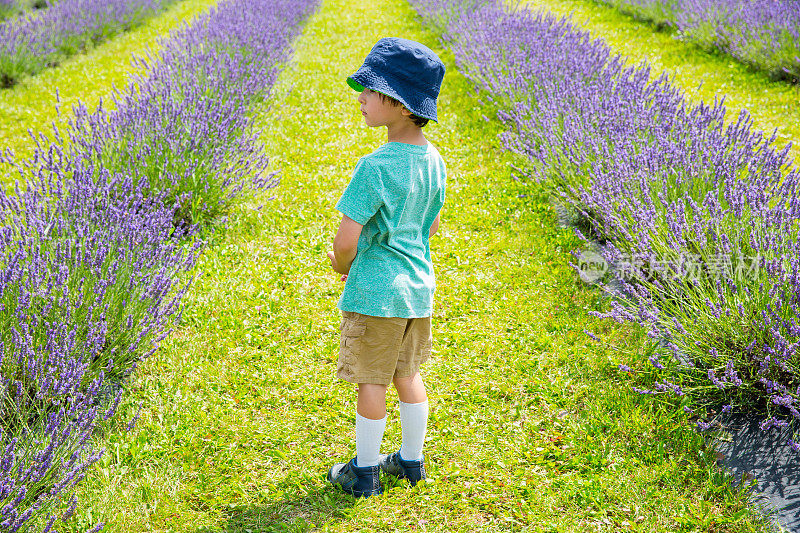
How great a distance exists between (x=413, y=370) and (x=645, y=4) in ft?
31.6

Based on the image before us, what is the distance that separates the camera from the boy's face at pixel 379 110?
187 centimetres

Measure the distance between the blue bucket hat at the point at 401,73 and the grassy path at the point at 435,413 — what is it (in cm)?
144

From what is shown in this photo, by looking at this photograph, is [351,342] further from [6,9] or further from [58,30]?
[6,9]

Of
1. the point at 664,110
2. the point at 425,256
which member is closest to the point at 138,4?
the point at 664,110

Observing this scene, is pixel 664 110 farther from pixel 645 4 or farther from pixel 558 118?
pixel 645 4

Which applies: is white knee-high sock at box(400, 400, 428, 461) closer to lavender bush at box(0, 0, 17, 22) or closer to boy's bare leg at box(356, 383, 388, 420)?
boy's bare leg at box(356, 383, 388, 420)

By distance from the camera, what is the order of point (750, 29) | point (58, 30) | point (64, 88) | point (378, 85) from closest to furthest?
point (378, 85) → point (750, 29) → point (64, 88) → point (58, 30)

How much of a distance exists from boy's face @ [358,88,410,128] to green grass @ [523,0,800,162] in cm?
411

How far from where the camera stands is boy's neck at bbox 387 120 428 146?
1.92 meters

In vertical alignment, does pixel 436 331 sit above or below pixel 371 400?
below

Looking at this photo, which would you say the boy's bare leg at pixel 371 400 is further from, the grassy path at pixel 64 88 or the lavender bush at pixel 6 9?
the lavender bush at pixel 6 9

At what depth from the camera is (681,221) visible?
3.05 metres

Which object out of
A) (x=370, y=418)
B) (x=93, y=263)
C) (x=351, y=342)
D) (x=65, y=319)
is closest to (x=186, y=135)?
(x=93, y=263)

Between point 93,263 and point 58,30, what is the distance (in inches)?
295
